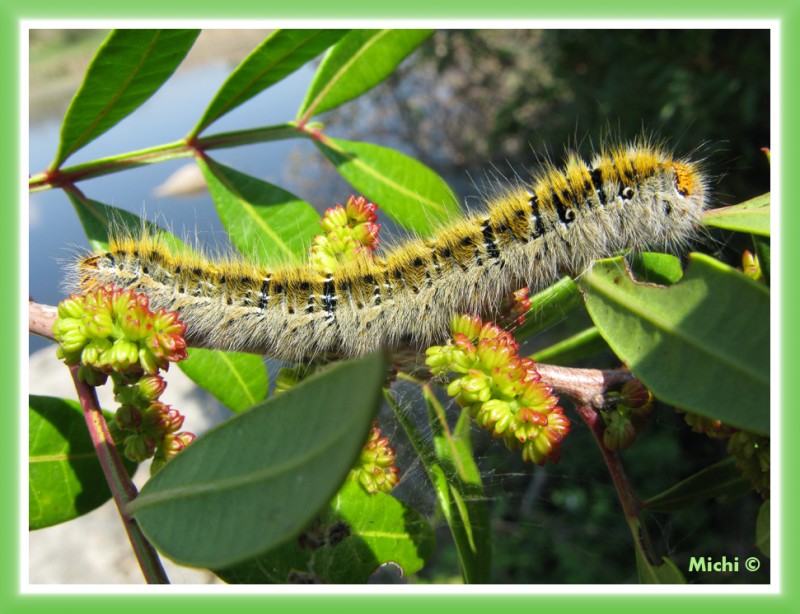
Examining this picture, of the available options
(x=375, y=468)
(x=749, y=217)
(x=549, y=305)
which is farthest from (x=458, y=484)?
(x=749, y=217)

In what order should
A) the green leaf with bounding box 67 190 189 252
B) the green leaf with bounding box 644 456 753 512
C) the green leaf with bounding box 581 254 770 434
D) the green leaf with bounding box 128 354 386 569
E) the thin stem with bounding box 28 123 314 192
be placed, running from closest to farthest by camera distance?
the green leaf with bounding box 128 354 386 569
the green leaf with bounding box 581 254 770 434
the green leaf with bounding box 644 456 753 512
the thin stem with bounding box 28 123 314 192
the green leaf with bounding box 67 190 189 252

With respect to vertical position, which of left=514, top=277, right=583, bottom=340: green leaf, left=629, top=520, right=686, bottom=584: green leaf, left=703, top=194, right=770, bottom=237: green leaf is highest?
left=703, top=194, right=770, bottom=237: green leaf

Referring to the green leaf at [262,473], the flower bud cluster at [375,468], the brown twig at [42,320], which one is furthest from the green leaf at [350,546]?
the brown twig at [42,320]

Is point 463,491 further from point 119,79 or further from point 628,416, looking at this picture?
point 119,79

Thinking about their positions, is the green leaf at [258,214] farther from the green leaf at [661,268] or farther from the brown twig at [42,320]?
the green leaf at [661,268]

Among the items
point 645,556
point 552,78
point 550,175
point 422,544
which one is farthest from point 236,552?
point 552,78

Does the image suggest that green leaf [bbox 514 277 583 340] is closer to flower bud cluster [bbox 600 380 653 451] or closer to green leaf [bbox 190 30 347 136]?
flower bud cluster [bbox 600 380 653 451]

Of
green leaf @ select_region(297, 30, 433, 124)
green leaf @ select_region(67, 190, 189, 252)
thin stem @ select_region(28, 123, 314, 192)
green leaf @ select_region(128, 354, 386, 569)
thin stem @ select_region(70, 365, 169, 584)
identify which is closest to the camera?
green leaf @ select_region(128, 354, 386, 569)

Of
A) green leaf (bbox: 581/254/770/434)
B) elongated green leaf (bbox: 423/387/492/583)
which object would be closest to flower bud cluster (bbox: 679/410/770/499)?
green leaf (bbox: 581/254/770/434)
